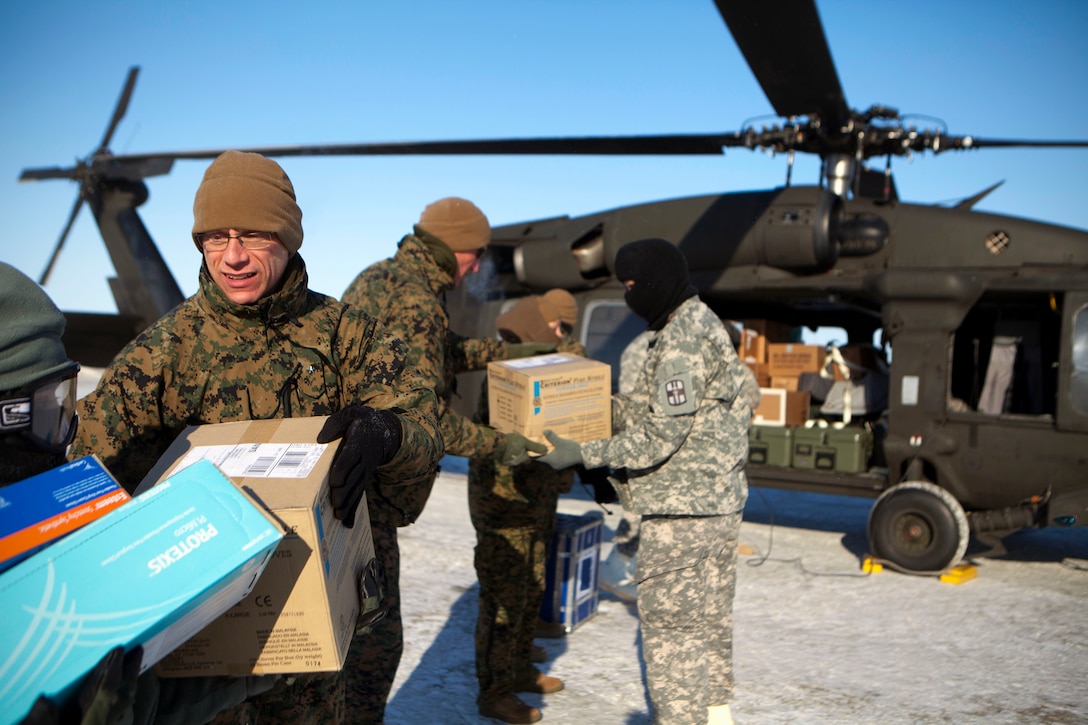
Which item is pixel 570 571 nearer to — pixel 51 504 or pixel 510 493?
pixel 510 493

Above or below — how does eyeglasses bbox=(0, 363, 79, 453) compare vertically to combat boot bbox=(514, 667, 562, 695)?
above

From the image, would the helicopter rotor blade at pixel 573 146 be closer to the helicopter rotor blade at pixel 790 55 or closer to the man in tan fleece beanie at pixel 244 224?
the helicopter rotor blade at pixel 790 55

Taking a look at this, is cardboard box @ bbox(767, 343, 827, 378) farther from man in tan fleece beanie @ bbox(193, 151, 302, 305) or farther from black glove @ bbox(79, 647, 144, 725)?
black glove @ bbox(79, 647, 144, 725)

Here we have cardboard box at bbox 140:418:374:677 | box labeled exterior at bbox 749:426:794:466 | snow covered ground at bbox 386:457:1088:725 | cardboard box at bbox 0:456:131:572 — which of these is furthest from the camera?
box labeled exterior at bbox 749:426:794:466

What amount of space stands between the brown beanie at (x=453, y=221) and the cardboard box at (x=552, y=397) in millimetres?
610

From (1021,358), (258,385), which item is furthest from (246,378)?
(1021,358)

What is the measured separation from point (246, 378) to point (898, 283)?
555 cm

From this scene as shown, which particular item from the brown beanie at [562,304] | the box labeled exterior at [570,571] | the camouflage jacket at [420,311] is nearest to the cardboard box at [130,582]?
the camouflage jacket at [420,311]

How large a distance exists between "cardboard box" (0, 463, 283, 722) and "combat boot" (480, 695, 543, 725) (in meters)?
2.38

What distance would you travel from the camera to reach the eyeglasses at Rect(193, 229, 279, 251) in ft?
6.05

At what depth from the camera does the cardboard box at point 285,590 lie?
1.48 meters

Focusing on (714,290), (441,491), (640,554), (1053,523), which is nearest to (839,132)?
(714,290)

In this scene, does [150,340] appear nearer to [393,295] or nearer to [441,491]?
[393,295]

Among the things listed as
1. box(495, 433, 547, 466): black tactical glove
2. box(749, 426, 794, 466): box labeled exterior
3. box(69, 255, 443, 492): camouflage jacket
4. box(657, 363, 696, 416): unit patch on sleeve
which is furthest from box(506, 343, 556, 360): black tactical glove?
box(749, 426, 794, 466): box labeled exterior
